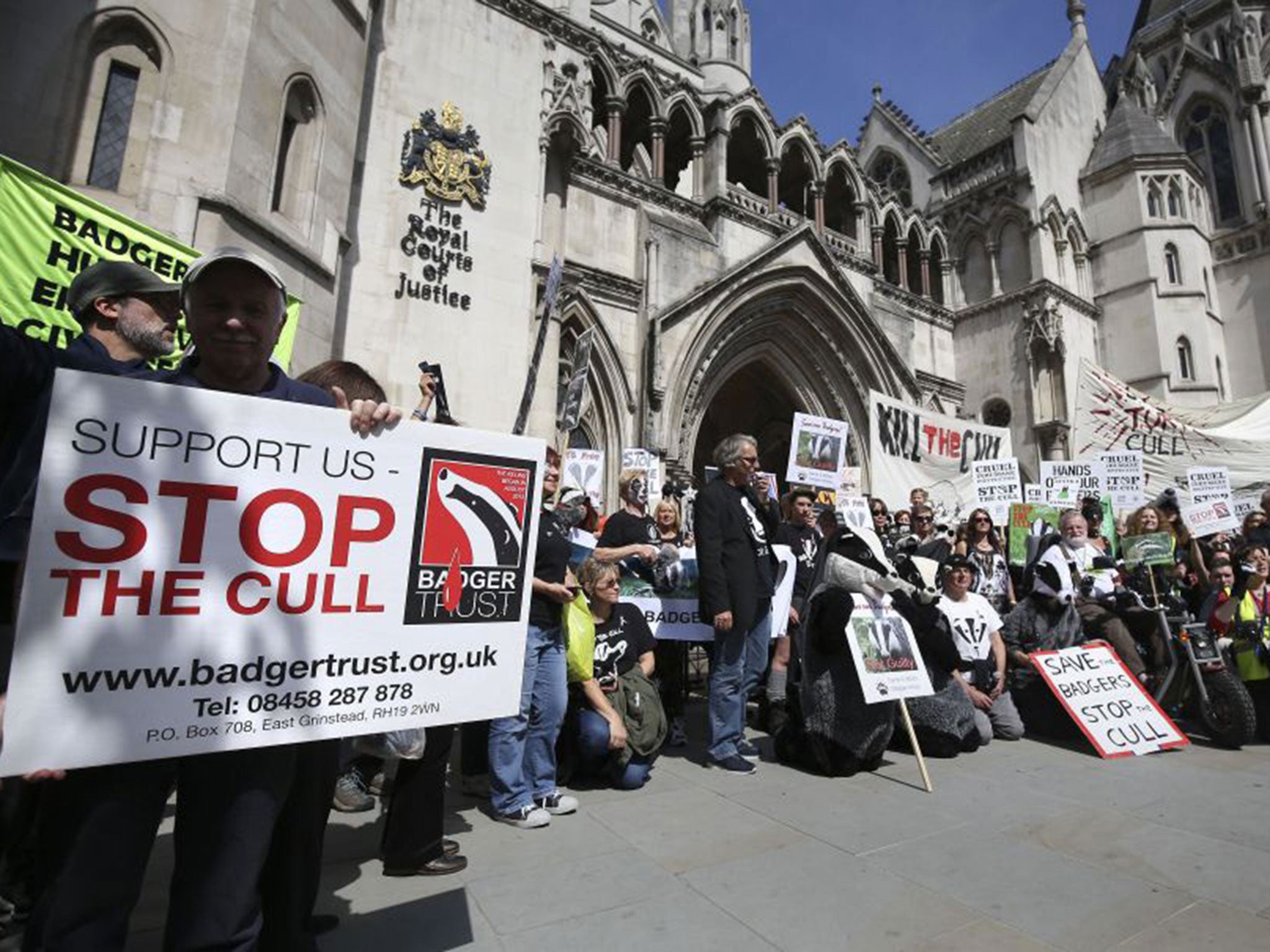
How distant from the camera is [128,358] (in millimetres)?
2279

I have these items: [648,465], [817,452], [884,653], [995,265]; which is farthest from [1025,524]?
[995,265]

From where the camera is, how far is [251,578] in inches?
66.6

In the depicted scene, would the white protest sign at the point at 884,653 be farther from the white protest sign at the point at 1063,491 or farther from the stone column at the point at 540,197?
the stone column at the point at 540,197

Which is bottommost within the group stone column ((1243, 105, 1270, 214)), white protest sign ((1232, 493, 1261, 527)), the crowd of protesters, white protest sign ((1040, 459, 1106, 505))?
the crowd of protesters

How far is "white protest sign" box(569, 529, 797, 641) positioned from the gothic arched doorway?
13150 mm

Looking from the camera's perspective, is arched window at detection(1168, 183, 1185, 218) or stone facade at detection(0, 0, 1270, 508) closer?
stone facade at detection(0, 0, 1270, 508)

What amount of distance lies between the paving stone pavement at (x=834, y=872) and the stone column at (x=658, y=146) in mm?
14398

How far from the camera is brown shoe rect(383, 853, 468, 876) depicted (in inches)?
110

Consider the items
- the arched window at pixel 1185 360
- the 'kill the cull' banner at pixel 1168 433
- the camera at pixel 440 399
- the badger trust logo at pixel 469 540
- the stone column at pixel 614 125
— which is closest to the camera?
the badger trust logo at pixel 469 540

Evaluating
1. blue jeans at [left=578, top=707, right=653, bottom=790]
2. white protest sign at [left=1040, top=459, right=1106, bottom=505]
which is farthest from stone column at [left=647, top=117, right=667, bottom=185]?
blue jeans at [left=578, top=707, right=653, bottom=790]

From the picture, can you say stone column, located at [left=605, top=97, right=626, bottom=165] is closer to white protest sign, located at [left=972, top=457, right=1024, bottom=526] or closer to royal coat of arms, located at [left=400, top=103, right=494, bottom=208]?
royal coat of arms, located at [left=400, top=103, right=494, bottom=208]

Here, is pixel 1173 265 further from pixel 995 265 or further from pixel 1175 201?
pixel 995 265

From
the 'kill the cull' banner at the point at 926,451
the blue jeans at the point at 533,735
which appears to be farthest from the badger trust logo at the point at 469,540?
the 'kill the cull' banner at the point at 926,451

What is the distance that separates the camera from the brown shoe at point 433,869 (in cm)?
280
